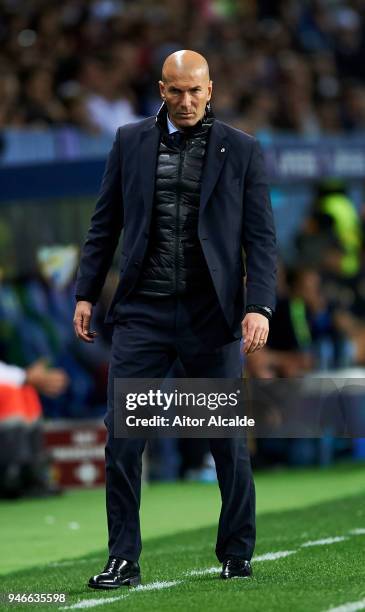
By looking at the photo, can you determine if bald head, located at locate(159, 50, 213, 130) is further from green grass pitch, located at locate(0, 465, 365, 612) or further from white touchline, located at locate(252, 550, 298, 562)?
white touchline, located at locate(252, 550, 298, 562)

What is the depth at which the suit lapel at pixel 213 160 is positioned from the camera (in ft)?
20.1

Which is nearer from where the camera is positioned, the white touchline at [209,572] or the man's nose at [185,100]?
the white touchline at [209,572]

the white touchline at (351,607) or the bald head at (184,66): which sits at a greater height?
the bald head at (184,66)

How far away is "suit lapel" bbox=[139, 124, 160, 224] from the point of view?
20.1 feet

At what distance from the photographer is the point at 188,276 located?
6176 mm

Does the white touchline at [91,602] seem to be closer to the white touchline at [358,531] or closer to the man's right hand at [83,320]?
the man's right hand at [83,320]

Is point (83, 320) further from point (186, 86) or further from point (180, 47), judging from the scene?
point (180, 47)

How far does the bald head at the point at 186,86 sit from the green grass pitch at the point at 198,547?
1.86 meters

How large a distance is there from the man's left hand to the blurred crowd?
25.3 feet

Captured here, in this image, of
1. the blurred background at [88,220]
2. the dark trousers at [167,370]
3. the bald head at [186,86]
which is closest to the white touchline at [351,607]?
the dark trousers at [167,370]

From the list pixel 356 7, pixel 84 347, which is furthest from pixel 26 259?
pixel 356 7

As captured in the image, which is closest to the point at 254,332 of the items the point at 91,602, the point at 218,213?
the point at 218,213

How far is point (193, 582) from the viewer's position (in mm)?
6258

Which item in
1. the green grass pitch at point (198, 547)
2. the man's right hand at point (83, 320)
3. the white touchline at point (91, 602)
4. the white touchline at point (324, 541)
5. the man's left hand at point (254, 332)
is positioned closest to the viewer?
the white touchline at point (91, 602)
